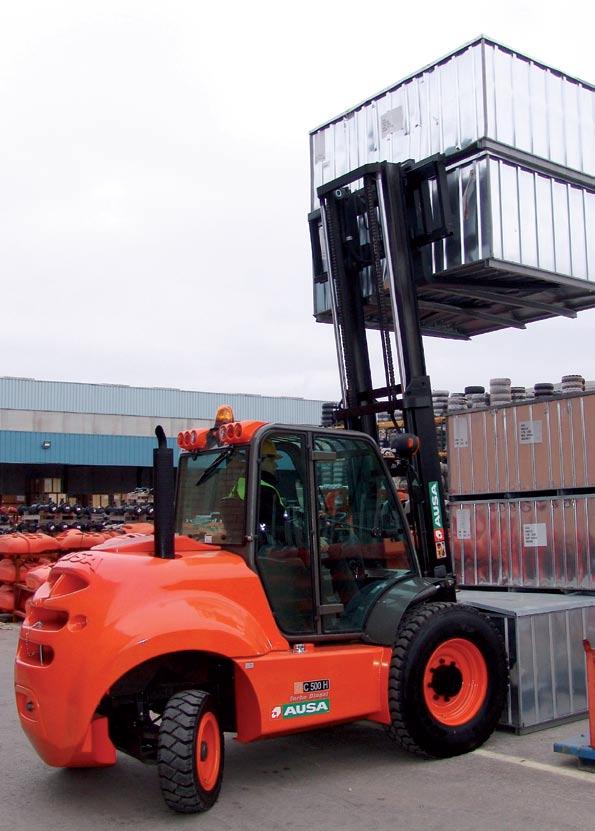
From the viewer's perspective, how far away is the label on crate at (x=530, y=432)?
7.97m

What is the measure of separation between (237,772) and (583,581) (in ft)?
11.1

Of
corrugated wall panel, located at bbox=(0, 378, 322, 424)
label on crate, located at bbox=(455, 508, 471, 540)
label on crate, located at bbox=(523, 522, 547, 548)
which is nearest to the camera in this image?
label on crate, located at bbox=(523, 522, 547, 548)

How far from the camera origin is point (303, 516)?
567 centimetres

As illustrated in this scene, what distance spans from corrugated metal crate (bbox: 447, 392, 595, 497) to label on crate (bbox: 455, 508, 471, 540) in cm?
19

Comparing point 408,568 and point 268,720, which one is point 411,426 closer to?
point 408,568

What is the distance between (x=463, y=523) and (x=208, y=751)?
405 centimetres

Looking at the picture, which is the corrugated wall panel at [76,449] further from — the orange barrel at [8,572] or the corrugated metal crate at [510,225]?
the corrugated metal crate at [510,225]

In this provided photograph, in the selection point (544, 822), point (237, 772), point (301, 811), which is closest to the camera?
point (544, 822)

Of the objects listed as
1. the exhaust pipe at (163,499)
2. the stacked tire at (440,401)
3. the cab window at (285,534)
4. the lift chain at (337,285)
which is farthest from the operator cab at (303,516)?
the stacked tire at (440,401)

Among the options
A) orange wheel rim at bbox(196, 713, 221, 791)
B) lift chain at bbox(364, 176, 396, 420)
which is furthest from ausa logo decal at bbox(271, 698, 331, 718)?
lift chain at bbox(364, 176, 396, 420)

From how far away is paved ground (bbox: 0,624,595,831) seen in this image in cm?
479

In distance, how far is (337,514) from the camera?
5891mm

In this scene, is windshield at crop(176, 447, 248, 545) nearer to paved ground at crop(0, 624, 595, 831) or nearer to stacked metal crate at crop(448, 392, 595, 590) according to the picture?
paved ground at crop(0, 624, 595, 831)

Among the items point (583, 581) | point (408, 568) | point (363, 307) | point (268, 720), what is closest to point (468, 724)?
point (408, 568)
